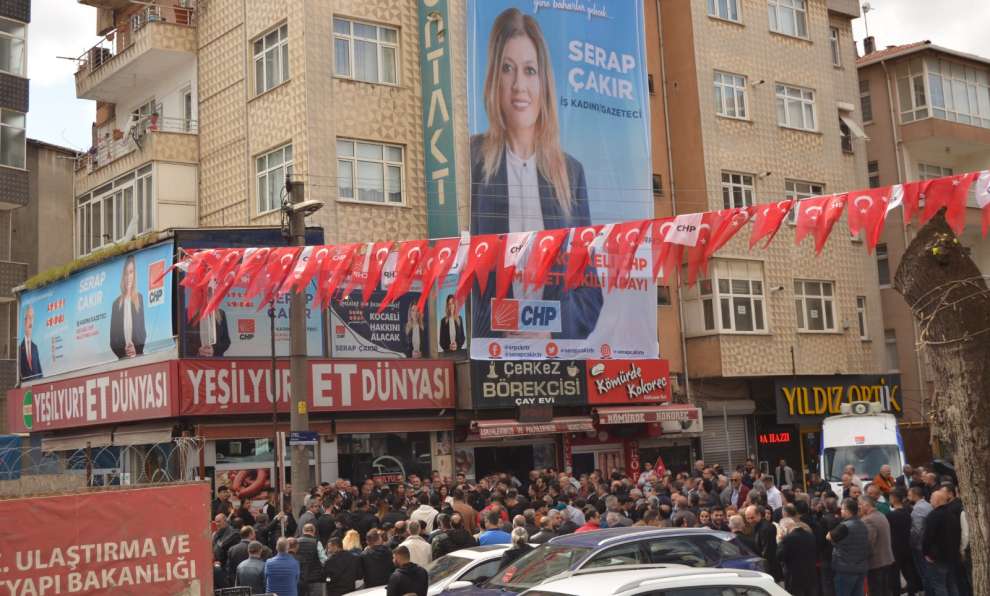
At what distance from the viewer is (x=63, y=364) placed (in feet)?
101

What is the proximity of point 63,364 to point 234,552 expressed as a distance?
1726 centimetres

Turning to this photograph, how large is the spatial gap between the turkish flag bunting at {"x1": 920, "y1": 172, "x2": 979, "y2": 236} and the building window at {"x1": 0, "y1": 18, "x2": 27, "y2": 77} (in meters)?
32.3

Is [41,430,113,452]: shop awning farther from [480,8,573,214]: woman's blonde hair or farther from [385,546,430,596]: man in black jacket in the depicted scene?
[385,546,430,596]: man in black jacket

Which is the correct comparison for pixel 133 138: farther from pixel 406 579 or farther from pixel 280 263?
pixel 406 579

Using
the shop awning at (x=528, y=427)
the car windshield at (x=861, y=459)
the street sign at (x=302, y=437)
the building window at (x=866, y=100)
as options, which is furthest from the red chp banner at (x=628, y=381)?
the building window at (x=866, y=100)

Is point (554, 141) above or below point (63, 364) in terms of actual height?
above

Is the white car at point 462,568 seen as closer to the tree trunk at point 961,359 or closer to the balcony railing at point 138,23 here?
the tree trunk at point 961,359

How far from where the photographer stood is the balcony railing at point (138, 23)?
3294cm

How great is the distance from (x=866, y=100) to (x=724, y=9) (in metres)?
9.62

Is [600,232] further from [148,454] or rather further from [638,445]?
[638,445]

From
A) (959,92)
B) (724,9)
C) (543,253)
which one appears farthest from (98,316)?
(959,92)

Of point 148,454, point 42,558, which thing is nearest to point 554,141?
point 148,454

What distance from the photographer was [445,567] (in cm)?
1427

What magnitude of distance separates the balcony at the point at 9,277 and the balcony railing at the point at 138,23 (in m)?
6.88
